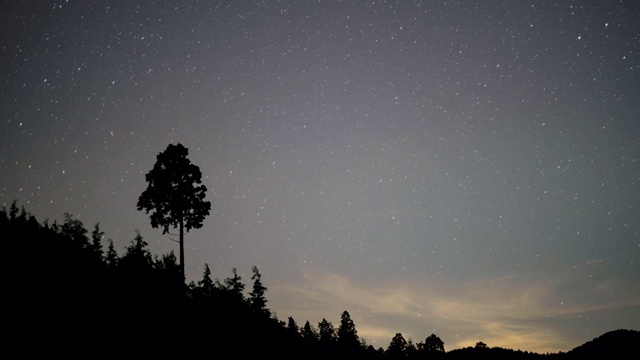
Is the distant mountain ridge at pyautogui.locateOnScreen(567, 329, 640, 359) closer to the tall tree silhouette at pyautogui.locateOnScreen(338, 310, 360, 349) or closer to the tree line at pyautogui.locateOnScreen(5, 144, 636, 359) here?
the tree line at pyautogui.locateOnScreen(5, 144, 636, 359)

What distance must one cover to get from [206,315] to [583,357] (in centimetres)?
3059

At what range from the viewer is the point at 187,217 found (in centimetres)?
2759

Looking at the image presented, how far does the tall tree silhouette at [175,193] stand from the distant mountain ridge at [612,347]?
32668 mm

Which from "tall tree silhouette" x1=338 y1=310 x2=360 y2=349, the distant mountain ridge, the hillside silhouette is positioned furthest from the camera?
"tall tree silhouette" x1=338 y1=310 x2=360 y2=349

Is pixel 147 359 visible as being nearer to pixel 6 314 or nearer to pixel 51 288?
pixel 6 314

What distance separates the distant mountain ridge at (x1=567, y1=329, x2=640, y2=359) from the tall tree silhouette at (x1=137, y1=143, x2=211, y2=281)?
107 feet

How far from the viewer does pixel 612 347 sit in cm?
3259

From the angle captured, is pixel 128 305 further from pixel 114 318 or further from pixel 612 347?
pixel 612 347

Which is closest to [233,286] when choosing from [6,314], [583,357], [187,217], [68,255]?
[68,255]

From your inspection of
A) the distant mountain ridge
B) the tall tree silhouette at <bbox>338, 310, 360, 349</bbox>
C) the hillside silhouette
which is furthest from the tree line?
the tall tree silhouette at <bbox>338, 310, 360, 349</bbox>

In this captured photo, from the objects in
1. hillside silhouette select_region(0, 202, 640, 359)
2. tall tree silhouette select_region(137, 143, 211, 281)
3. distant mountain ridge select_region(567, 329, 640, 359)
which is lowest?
distant mountain ridge select_region(567, 329, 640, 359)

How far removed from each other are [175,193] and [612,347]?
122 feet

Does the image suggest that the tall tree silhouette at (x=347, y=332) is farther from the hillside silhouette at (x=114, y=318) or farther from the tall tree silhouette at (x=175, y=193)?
the tall tree silhouette at (x=175, y=193)

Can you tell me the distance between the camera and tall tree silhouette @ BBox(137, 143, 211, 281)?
1071 inches
